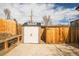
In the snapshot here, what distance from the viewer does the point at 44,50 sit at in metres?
5.67

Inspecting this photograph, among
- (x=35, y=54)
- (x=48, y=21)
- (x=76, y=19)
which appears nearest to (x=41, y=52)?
(x=35, y=54)

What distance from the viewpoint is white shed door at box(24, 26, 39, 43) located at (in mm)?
5770

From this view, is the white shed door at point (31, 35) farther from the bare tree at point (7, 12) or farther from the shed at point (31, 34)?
the bare tree at point (7, 12)

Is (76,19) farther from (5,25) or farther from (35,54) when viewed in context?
(5,25)

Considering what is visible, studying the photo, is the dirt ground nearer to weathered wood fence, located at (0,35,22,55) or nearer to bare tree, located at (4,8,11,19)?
weathered wood fence, located at (0,35,22,55)

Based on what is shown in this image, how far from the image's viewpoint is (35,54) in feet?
18.1

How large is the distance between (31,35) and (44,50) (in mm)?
470

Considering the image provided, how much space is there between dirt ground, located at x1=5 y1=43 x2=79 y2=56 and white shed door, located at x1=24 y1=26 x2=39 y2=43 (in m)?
0.12

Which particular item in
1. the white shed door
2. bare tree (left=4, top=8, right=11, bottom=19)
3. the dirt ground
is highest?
bare tree (left=4, top=8, right=11, bottom=19)

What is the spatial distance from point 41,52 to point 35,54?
0.50ft

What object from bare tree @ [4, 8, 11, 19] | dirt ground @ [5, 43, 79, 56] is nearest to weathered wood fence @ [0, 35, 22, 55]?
dirt ground @ [5, 43, 79, 56]

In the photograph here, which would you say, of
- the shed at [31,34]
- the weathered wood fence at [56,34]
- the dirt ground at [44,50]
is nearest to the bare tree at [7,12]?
the shed at [31,34]

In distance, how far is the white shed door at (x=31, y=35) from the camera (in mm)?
5770

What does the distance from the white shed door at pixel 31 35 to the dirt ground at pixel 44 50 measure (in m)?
0.12
